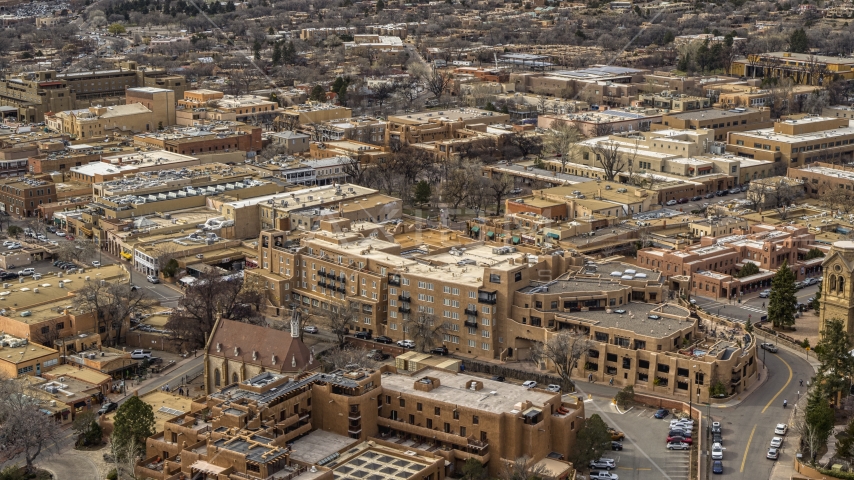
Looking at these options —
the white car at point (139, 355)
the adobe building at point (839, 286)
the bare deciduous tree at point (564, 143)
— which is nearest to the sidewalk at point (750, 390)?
the adobe building at point (839, 286)

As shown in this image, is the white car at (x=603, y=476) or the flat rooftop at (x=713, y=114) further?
the flat rooftop at (x=713, y=114)

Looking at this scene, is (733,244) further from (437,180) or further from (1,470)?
(1,470)

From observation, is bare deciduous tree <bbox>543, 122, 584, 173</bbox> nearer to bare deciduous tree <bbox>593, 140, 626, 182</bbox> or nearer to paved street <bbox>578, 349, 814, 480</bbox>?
bare deciduous tree <bbox>593, 140, 626, 182</bbox>

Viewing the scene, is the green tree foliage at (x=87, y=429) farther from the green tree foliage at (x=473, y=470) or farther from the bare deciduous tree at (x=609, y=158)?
the bare deciduous tree at (x=609, y=158)

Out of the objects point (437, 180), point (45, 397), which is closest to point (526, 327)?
point (45, 397)

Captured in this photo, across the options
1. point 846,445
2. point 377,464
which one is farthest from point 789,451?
point 377,464

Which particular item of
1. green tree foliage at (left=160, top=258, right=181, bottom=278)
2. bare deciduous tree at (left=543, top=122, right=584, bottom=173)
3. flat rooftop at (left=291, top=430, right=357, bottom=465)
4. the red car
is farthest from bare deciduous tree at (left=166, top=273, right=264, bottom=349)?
bare deciduous tree at (left=543, top=122, right=584, bottom=173)

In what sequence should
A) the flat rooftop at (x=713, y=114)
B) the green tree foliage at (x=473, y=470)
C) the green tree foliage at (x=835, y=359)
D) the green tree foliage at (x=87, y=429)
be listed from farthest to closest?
the flat rooftop at (x=713, y=114), the green tree foliage at (x=835, y=359), the green tree foliage at (x=87, y=429), the green tree foliage at (x=473, y=470)
